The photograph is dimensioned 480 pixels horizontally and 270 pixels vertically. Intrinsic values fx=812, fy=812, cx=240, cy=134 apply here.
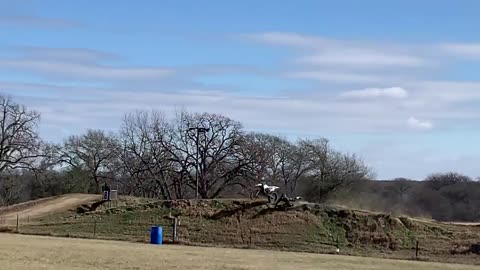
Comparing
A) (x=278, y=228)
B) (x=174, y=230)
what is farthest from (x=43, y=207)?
(x=278, y=228)

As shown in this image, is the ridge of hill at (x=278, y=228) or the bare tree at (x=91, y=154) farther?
the bare tree at (x=91, y=154)

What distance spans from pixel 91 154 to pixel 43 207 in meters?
44.8

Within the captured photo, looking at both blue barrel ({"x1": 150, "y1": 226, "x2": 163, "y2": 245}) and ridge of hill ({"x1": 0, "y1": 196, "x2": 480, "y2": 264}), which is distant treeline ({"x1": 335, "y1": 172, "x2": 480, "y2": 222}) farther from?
blue barrel ({"x1": 150, "y1": 226, "x2": 163, "y2": 245})

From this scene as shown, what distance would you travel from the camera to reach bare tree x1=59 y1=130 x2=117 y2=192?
4444 inches

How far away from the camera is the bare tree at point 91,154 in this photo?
370 ft

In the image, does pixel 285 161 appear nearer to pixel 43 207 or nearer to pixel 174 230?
pixel 43 207

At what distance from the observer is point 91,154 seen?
115000mm

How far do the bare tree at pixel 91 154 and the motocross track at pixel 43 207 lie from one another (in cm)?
3698

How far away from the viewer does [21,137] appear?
102 meters

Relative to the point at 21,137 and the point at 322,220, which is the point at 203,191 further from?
the point at 322,220

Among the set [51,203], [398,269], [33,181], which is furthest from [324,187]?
[398,269]

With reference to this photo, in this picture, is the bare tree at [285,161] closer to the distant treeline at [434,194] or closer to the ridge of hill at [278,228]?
the distant treeline at [434,194]

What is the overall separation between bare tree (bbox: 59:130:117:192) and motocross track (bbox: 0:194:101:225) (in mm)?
36978

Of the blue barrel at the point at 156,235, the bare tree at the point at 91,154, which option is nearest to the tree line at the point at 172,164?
the bare tree at the point at 91,154
